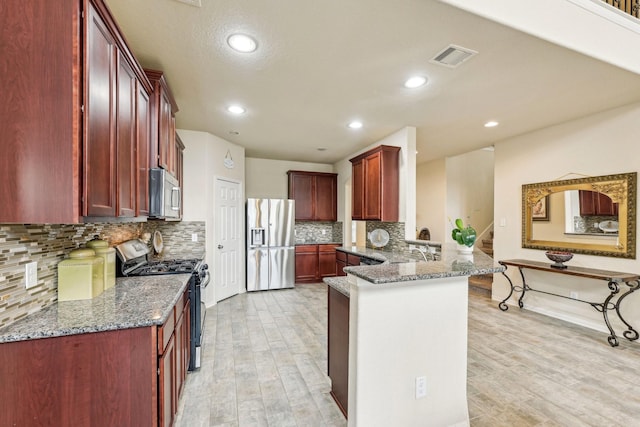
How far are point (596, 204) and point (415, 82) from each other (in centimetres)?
295

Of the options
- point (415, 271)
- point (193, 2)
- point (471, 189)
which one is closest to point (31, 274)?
point (193, 2)

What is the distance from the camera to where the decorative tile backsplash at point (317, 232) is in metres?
6.29

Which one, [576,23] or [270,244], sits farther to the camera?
[270,244]

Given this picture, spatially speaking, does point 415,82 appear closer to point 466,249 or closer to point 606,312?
point 466,249

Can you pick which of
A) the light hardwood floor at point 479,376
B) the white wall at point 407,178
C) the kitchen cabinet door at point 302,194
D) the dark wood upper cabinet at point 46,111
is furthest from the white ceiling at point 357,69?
the light hardwood floor at point 479,376

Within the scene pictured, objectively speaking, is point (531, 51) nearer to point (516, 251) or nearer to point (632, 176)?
point (632, 176)

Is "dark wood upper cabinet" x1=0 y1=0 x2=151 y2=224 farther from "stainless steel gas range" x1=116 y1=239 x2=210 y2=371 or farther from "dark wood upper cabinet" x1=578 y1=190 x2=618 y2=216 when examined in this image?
"dark wood upper cabinet" x1=578 y1=190 x2=618 y2=216

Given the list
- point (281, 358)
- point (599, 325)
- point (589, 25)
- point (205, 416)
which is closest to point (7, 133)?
point (205, 416)

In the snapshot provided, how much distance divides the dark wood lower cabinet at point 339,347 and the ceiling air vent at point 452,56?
1.91 m

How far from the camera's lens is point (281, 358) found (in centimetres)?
270

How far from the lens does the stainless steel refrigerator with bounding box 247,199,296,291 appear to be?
16.9 feet

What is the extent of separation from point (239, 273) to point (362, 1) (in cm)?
446

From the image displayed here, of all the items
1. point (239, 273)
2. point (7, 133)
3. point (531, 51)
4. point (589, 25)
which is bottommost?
point (239, 273)

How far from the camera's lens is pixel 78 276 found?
5.42ft
